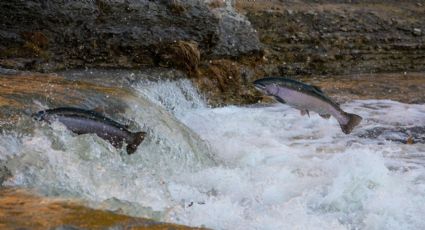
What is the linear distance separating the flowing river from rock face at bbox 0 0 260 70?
65 cm

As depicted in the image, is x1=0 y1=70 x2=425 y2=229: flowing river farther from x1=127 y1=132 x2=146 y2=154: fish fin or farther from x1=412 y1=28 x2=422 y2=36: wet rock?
x1=412 y1=28 x2=422 y2=36: wet rock

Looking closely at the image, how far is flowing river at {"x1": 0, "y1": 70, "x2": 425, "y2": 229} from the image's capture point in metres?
4.12

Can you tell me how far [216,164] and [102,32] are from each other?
352 cm

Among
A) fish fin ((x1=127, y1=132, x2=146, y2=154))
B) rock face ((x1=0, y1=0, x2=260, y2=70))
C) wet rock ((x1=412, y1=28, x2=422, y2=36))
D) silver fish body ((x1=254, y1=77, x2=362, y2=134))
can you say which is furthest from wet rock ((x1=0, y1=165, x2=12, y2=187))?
wet rock ((x1=412, y1=28, x2=422, y2=36))

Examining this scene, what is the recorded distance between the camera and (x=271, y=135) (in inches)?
299

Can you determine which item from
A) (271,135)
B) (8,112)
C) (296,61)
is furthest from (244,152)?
(296,61)

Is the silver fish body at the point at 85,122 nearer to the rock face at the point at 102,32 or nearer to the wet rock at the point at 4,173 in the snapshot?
the wet rock at the point at 4,173

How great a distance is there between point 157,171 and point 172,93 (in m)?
3.19

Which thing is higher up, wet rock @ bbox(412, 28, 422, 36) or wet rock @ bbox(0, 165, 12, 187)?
wet rock @ bbox(0, 165, 12, 187)

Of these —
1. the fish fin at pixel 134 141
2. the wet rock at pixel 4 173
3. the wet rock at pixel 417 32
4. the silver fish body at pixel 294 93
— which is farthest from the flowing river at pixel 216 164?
the wet rock at pixel 417 32

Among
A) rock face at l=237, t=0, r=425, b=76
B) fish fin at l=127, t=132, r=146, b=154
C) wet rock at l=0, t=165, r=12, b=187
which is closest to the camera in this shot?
wet rock at l=0, t=165, r=12, b=187

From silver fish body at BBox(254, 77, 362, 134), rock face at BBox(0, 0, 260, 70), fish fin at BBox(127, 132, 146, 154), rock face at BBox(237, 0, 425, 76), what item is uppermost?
silver fish body at BBox(254, 77, 362, 134)

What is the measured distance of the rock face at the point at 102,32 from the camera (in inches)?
336

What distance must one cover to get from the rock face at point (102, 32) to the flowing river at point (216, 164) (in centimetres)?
65
